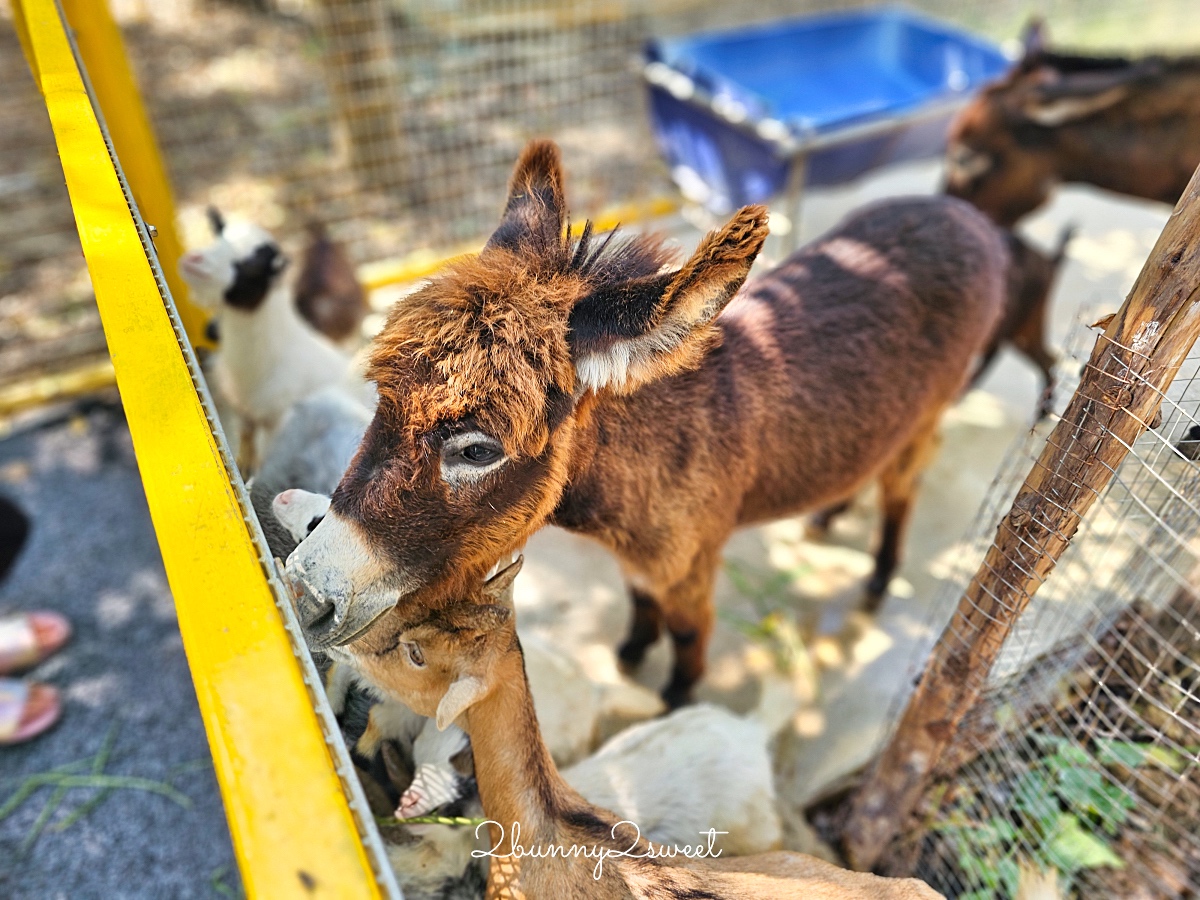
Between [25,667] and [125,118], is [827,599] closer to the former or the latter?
[25,667]

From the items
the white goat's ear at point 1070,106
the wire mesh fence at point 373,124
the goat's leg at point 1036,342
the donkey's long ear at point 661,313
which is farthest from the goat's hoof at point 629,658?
the white goat's ear at point 1070,106

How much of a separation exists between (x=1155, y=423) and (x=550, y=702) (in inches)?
78.9

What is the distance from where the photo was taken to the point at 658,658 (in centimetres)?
375

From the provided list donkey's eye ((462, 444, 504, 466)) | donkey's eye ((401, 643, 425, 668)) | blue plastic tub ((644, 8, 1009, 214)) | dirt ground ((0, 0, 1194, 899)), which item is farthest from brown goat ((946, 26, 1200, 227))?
donkey's eye ((401, 643, 425, 668))

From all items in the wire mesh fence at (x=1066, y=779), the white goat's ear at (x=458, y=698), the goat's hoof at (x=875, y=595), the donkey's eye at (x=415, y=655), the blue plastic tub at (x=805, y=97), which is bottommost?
the goat's hoof at (x=875, y=595)

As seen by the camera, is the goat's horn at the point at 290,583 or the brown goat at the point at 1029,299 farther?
the brown goat at the point at 1029,299

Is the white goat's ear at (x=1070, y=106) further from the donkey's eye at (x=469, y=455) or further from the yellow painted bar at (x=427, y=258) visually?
the donkey's eye at (x=469, y=455)

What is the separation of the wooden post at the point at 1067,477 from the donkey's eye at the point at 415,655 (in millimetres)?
1426

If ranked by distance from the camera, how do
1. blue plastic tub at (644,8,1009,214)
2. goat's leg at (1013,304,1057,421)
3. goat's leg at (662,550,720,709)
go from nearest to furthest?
goat's leg at (662,550,720,709) → goat's leg at (1013,304,1057,421) → blue plastic tub at (644,8,1009,214)

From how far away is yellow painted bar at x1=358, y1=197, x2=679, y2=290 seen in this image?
18.2 ft

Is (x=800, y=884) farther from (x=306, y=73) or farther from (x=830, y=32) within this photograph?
(x=306, y=73)

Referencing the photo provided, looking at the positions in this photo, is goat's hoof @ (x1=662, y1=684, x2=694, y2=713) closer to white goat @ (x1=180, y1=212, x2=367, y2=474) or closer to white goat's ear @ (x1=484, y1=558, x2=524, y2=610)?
white goat's ear @ (x1=484, y1=558, x2=524, y2=610)

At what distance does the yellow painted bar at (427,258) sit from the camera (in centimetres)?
556

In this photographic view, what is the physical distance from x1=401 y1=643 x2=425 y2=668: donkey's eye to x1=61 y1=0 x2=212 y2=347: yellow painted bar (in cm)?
190
